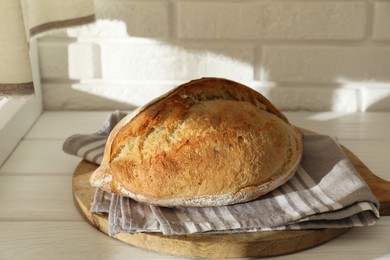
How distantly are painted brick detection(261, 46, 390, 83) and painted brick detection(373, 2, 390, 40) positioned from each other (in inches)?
1.1

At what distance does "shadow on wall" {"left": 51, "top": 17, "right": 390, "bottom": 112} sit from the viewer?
1278 millimetres

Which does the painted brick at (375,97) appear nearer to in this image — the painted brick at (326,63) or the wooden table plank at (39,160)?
Answer: the painted brick at (326,63)

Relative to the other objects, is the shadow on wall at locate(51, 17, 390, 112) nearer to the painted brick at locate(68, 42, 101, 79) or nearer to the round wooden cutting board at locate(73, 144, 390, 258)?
the painted brick at locate(68, 42, 101, 79)

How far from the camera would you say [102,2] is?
1.26 metres

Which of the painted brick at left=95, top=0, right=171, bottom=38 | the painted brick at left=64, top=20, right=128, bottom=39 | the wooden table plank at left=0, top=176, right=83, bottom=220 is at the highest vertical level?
the painted brick at left=95, top=0, right=171, bottom=38

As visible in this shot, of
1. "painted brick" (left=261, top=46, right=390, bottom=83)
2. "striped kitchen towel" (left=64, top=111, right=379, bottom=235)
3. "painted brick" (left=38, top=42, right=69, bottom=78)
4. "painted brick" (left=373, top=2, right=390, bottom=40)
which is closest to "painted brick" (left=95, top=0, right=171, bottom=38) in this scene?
"painted brick" (left=38, top=42, right=69, bottom=78)

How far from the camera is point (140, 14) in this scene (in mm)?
1259

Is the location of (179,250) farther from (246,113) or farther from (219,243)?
(246,113)

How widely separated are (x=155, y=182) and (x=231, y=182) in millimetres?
95

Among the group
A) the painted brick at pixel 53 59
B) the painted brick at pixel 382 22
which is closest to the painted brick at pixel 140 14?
the painted brick at pixel 53 59

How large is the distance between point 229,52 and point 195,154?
53cm

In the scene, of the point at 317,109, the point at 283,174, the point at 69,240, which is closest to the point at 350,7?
the point at 317,109

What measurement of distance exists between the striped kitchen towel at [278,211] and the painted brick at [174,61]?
0.46m

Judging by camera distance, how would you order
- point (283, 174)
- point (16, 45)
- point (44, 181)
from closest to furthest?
point (16, 45) → point (283, 174) → point (44, 181)
